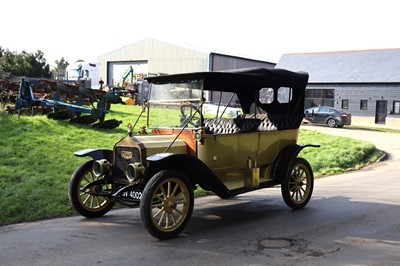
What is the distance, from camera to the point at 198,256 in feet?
16.2

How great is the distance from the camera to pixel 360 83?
38.1 meters

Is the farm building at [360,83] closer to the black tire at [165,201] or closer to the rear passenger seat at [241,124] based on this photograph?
the rear passenger seat at [241,124]

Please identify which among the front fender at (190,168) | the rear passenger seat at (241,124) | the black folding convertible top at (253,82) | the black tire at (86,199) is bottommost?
the black tire at (86,199)

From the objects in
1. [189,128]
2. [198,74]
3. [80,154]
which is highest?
[198,74]

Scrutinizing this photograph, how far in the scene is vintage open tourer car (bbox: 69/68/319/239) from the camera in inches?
226

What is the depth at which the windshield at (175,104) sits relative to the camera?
6.56 m

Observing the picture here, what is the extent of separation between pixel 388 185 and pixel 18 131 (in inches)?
395

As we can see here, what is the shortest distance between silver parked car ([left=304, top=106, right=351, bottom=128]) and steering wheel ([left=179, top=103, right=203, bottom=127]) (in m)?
26.0

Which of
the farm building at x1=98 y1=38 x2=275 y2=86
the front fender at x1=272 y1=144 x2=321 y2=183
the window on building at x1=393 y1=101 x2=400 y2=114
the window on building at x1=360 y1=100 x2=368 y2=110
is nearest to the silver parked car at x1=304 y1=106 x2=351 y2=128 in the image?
the window on building at x1=393 y1=101 x2=400 y2=114

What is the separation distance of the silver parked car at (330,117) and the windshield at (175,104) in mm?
25638

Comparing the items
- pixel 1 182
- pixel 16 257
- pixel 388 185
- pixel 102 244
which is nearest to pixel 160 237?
pixel 102 244

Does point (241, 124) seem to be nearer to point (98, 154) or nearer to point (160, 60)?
point (98, 154)

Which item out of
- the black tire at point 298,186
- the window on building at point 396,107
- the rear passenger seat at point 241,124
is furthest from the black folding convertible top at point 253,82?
the window on building at point 396,107

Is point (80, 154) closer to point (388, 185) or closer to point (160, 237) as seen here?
point (160, 237)
